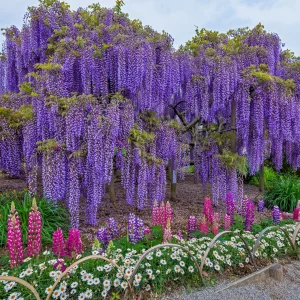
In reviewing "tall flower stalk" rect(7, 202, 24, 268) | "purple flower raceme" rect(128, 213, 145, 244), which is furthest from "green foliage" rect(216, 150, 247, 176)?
"tall flower stalk" rect(7, 202, 24, 268)

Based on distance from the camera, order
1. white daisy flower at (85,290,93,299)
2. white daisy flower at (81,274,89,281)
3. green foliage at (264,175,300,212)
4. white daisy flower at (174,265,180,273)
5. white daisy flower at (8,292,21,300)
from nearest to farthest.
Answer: white daisy flower at (8,292,21,300)
white daisy flower at (85,290,93,299)
white daisy flower at (81,274,89,281)
white daisy flower at (174,265,180,273)
green foliage at (264,175,300,212)

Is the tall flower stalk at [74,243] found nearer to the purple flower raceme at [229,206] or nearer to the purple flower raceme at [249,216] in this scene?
the purple flower raceme at [229,206]

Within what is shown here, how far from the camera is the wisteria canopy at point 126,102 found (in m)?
4.73

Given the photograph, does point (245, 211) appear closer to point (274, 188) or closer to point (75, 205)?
point (75, 205)

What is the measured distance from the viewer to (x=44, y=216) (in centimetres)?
482

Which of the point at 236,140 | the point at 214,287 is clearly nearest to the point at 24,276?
the point at 214,287

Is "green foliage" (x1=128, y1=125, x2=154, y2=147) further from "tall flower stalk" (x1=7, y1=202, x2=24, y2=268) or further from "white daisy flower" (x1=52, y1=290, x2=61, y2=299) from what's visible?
"white daisy flower" (x1=52, y1=290, x2=61, y2=299)

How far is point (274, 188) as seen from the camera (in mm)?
7988

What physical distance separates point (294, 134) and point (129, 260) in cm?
575

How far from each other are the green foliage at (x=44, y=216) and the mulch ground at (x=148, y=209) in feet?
1.28

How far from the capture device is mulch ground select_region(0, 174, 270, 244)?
17.2 feet

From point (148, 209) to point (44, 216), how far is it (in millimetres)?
2422

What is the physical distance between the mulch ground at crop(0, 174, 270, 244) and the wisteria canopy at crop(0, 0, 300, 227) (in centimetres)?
38

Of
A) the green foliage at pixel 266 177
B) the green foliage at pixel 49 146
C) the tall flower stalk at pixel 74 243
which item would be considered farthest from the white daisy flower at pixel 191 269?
the green foliage at pixel 266 177
